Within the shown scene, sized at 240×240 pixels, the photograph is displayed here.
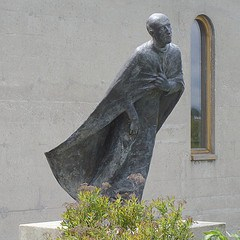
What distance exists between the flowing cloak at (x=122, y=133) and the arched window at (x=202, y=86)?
7247 mm

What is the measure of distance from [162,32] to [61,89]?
4.83 meters

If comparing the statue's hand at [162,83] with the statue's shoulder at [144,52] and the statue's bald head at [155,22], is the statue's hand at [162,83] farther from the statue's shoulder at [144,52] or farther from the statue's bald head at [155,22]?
the statue's bald head at [155,22]

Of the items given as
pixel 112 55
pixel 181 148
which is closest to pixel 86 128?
pixel 112 55

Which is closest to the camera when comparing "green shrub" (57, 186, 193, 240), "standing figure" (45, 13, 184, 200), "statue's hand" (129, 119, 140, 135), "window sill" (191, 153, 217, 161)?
"green shrub" (57, 186, 193, 240)

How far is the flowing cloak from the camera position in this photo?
368 inches

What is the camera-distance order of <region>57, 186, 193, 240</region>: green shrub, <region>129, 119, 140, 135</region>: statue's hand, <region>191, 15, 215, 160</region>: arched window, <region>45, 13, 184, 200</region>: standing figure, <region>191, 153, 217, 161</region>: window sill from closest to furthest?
<region>57, 186, 193, 240</region>: green shrub → <region>45, 13, 184, 200</region>: standing figure → <region>129, 119, 140, 135</region>: statue's hand → <region>191, 153, 217, 161</region>: window sill → <region>191, 15, 215, 160</region>: arched window

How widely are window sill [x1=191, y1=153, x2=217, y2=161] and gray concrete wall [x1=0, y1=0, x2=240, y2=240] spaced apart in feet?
0.31

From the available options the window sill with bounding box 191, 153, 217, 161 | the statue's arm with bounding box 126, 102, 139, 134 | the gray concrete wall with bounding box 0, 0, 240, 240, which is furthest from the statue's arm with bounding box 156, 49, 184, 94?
the window sill with bounding box 191, 153, 217, 161

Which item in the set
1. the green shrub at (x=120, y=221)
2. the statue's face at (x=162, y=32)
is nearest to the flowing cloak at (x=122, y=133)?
the statue's face at (x=162, y=32)

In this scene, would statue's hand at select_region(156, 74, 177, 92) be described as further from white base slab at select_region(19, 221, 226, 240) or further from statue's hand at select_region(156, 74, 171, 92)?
white base slab at select_region(19, 221, 226, 240)

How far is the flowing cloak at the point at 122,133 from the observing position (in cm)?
934

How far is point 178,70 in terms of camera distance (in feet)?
31.1

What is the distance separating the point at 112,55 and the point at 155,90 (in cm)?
532

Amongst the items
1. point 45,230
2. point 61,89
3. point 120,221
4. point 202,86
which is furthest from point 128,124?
point 202,86
